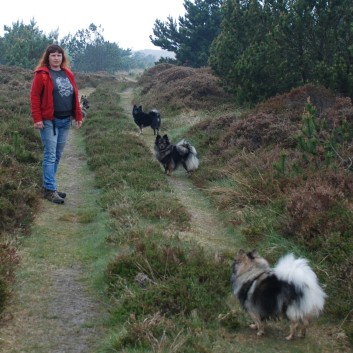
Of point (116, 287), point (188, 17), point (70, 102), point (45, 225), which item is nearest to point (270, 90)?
point (70, 102)

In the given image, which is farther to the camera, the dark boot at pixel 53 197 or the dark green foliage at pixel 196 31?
the dark green foliage at pixel 196 31

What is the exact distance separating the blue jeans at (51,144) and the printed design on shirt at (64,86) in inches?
17.8

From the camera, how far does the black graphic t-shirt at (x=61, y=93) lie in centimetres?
803

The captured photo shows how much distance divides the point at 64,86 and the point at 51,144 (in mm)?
998

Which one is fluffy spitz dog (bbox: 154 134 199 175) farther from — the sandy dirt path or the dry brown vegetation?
the sandy dirt path

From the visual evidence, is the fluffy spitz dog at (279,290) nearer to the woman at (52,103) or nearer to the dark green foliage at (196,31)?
the woman at (52,103)

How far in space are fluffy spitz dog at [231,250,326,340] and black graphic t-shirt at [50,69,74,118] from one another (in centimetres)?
464

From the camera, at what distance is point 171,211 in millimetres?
7883

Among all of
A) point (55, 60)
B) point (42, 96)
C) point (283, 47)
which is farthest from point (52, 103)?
point (283, 47)

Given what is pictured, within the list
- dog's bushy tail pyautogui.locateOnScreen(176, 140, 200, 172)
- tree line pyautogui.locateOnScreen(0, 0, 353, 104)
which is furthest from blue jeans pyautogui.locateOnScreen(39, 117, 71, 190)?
tree line pyautogui.locateOnScreen(0, 0, 353, 104)

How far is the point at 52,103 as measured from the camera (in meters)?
8.02

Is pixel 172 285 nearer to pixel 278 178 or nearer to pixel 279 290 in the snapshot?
pixel 279 290

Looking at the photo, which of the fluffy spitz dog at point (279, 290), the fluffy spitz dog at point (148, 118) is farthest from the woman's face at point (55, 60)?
the fluffy spitz dog at point (148, 118)

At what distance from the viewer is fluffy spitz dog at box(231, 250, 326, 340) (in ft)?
13.4
